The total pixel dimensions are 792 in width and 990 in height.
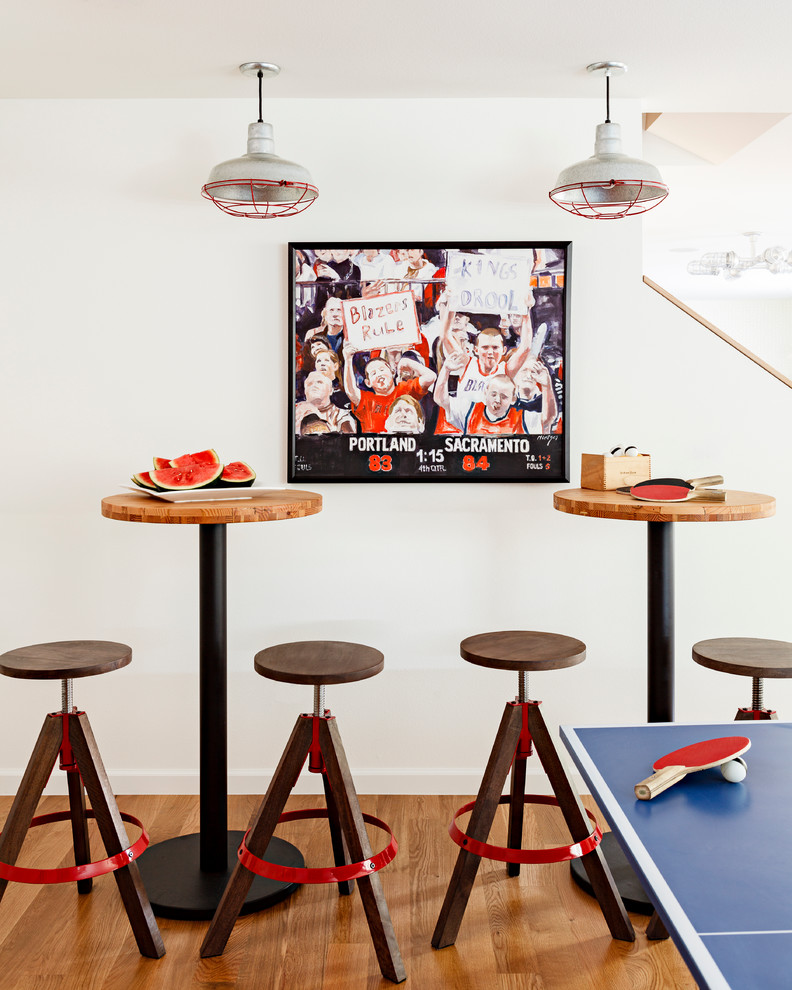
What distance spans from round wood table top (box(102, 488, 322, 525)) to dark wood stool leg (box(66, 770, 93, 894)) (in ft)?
2.51

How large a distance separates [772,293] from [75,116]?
7456 millimetres

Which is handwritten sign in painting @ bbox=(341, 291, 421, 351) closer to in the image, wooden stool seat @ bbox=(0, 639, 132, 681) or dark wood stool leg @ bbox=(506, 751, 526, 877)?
wooden stool seat @ bbox=(0, 639, 132, 681)

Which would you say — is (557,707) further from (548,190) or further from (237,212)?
(237,212)

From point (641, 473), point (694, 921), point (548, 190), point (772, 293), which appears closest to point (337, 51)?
point (548, 190)

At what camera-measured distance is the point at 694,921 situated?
978 mm

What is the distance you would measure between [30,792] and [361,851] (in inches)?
33.3

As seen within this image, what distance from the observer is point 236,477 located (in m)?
2.54

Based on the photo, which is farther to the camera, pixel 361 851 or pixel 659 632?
pixel 659 632

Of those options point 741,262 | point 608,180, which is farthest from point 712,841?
point 741,262

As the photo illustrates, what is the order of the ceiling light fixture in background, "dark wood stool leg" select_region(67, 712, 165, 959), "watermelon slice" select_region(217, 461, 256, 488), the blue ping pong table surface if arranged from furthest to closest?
the ceiling light fixture in background
"watermelon slice" select_region(217, 461, 256, 488)
"dark wood stool leg" select_region(67, 712, 165, 959)
the blue ping pong table surface

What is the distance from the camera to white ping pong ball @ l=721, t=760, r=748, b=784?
1.32 m

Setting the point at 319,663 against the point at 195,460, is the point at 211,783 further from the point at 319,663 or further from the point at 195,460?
the point at 195,460

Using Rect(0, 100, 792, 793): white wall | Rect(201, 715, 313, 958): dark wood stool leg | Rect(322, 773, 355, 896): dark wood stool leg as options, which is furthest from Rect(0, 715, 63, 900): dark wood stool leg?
Rect(0, 100, 792, 793): white wall

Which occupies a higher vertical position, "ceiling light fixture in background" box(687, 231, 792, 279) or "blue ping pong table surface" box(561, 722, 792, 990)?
"ceiling light fixture in background" box(687, 231, 792, 279)
